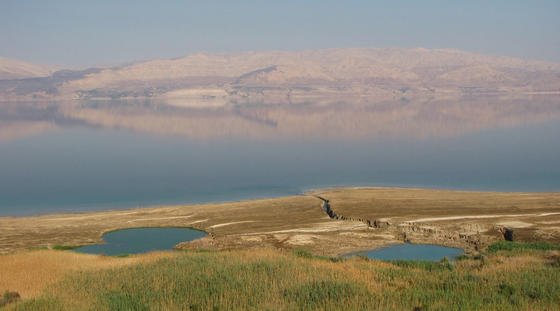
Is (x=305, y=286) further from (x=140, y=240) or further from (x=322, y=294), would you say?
(x=140, y=240)

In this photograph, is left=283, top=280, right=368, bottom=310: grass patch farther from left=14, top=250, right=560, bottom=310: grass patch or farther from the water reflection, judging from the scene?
the water reflection

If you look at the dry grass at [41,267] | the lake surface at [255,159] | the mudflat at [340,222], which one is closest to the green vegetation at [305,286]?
the dry grass at [41,267]

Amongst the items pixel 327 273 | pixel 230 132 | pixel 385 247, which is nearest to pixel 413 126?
pixel 230 132

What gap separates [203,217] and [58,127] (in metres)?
115

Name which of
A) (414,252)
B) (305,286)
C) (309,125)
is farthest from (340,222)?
(309,125)

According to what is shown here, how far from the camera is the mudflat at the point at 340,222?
34.2m

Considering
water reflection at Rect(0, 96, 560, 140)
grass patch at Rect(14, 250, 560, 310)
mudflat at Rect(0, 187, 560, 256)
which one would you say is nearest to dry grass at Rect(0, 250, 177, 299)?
grass patch at Rect(14, 250, 560, 310)

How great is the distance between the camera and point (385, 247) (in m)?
33.1

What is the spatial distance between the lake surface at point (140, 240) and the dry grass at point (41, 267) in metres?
10.2

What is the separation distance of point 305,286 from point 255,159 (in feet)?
231

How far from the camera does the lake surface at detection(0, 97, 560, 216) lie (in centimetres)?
6169

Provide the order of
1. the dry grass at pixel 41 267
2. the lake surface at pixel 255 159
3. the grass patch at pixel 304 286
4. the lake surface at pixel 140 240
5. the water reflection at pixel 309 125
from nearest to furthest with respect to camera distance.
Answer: the grass patch at pixel 304 286 → the dry grass at pixel 41 267 → the lake surface at pixel 140 240 → the lake surface at pixel 255 159 → the water reflection at pixel 309 125

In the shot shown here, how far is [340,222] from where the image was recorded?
128ft

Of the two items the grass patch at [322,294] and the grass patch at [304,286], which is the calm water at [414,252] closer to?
the grass patch at [304,286]
